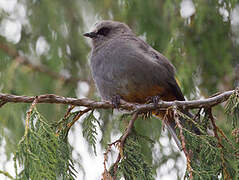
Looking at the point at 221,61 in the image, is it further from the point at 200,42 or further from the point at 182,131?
the point at 182,131

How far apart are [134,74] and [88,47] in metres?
1.88

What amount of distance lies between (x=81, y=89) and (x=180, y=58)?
1.72 m

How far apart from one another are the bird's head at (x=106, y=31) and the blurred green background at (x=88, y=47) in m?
0.12

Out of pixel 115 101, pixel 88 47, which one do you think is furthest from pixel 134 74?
pixel 88 47

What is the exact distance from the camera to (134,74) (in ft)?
11.6

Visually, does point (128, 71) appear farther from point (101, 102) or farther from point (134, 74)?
point (101, 102)

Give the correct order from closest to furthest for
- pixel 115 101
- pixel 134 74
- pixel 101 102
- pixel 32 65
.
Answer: pixel 101 102
pixel 115 101
pixel 134 74
pixel 32 65

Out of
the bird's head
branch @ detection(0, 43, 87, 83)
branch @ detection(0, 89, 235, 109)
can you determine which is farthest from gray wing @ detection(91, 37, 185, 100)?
branch @ detection(0, 43, 87, 83)

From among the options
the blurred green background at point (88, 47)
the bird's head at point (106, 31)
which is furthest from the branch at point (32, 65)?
the bird's head at point (106, 31)

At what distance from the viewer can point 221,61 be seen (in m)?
4.19

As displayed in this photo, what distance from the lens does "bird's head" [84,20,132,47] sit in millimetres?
4359

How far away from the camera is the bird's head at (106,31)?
14.3 feet

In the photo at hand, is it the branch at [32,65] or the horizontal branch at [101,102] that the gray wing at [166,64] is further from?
the branch at [32,65]

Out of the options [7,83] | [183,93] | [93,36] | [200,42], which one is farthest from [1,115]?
[200,42]
